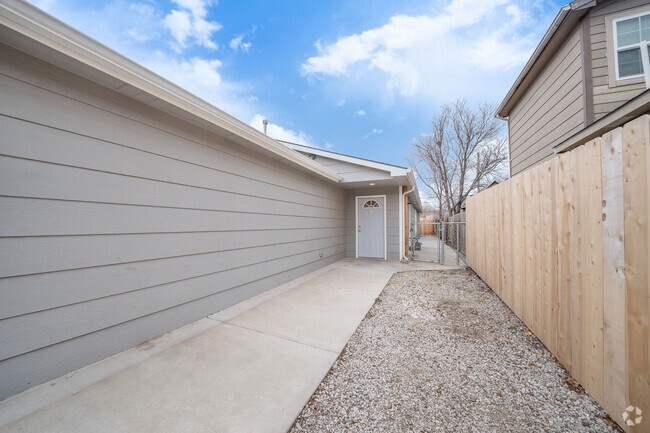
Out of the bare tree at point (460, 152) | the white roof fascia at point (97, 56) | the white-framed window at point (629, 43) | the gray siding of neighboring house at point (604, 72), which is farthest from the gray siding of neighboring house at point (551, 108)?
the bare tree at point (460, 152)

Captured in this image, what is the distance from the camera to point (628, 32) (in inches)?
132

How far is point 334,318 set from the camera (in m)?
2.97

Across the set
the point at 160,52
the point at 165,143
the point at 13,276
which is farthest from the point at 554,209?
the point at 160,52

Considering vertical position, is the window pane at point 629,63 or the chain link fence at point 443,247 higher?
the window pane at point 629,63

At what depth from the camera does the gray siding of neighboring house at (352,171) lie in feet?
19.4

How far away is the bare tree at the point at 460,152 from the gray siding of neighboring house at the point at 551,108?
10.2 m

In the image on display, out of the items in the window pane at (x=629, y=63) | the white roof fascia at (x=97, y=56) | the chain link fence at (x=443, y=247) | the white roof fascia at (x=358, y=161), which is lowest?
the chain link fence at (x=443, y=247)

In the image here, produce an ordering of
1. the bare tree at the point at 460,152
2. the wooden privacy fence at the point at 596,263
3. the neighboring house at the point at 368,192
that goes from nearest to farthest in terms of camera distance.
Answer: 1. the wooden privacy fence at the point at 596,263
2. the neighboring house at the point at 368,192
3. the bare tree at the point at 460,152

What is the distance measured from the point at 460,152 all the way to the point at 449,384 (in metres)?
16.4

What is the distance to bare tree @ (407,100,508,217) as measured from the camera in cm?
1447

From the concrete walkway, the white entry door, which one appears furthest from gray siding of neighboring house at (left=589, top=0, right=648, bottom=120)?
the concrete walkway

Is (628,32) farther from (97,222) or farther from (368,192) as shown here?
(97,222)

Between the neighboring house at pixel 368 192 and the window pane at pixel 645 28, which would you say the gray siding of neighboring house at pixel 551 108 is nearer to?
the window pane at pixel 645 28

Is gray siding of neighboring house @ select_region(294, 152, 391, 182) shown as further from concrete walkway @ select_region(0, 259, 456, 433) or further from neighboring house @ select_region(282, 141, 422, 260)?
concrete walkway @ select_region(0, 259, 456, 433)
